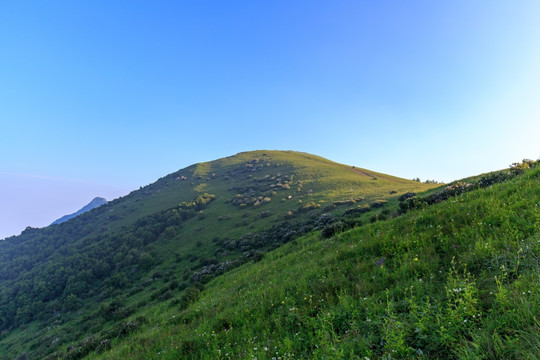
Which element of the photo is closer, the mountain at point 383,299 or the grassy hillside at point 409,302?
the grassy hillside at point 409,302

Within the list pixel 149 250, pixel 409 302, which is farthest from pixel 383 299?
pixel 149 250

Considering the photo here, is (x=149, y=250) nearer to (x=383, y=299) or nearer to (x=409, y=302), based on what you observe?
(x=383, y=299)

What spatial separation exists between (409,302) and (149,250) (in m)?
46.0

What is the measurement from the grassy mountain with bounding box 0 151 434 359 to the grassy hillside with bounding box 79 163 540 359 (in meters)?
7.02

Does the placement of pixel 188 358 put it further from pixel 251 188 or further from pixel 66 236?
pixel 66 236

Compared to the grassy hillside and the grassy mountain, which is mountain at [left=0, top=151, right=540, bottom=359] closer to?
the grassy hillside

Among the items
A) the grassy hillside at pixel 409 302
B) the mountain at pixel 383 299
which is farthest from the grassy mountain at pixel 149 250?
the grassy hillside at pixel 409 302

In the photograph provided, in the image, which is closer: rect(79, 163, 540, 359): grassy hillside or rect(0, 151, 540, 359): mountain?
rect(79, 163, 540, 359): grassy hillside

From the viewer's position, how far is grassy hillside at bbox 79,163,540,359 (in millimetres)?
3508

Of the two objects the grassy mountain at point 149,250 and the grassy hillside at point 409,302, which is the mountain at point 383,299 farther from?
the grassy mountain at point 149,250

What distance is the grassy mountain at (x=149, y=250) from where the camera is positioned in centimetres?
2056

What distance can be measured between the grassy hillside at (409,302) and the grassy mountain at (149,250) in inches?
276

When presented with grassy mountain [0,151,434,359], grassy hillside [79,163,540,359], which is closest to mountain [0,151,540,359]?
grassy hillside [79,163,540,359]

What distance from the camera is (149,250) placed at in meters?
41.7
